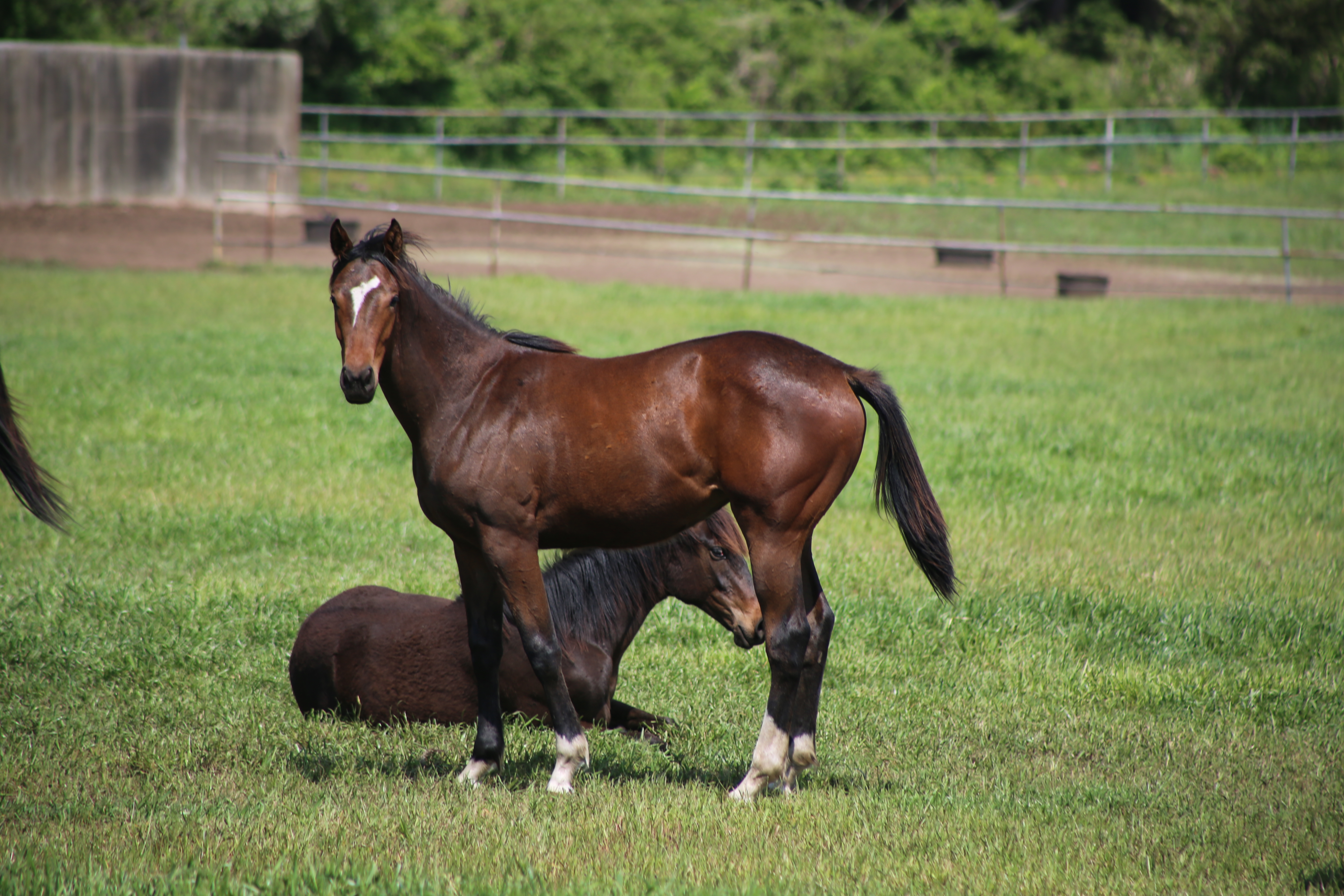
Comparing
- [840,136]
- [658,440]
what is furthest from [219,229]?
[658,440]

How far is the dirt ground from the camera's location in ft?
64.1

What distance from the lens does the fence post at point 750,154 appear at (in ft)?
82.0

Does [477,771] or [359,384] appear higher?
[359,384]

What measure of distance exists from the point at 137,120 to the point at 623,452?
24.8 meters

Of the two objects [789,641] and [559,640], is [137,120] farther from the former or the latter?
[789,641]

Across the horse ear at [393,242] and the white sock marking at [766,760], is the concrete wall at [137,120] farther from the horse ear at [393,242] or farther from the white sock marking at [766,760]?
the white sock marking at [766,760]

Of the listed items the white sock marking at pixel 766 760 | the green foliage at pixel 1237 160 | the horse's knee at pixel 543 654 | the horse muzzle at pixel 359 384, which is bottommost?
the white sock marking at pixel 766 760

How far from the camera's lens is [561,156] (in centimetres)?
2711

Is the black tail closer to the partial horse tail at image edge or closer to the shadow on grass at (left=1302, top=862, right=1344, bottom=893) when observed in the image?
the shadow on grass at (left=1302, top=862, right=1344, bottom=893)

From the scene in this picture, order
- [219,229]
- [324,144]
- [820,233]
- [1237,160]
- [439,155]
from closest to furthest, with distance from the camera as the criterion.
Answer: [219,229], [820,233], [324,144], [439,155], [1237,160]

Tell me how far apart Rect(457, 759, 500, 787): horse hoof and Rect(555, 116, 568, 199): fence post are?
2151 centimetres

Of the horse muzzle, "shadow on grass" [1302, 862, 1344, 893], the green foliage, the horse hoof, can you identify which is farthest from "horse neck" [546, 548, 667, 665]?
the green foliage

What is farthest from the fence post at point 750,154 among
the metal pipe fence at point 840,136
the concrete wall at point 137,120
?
the concrete wall at point 137,120

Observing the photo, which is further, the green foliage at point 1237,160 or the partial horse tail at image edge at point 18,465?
the green foliage at point 1237,160
